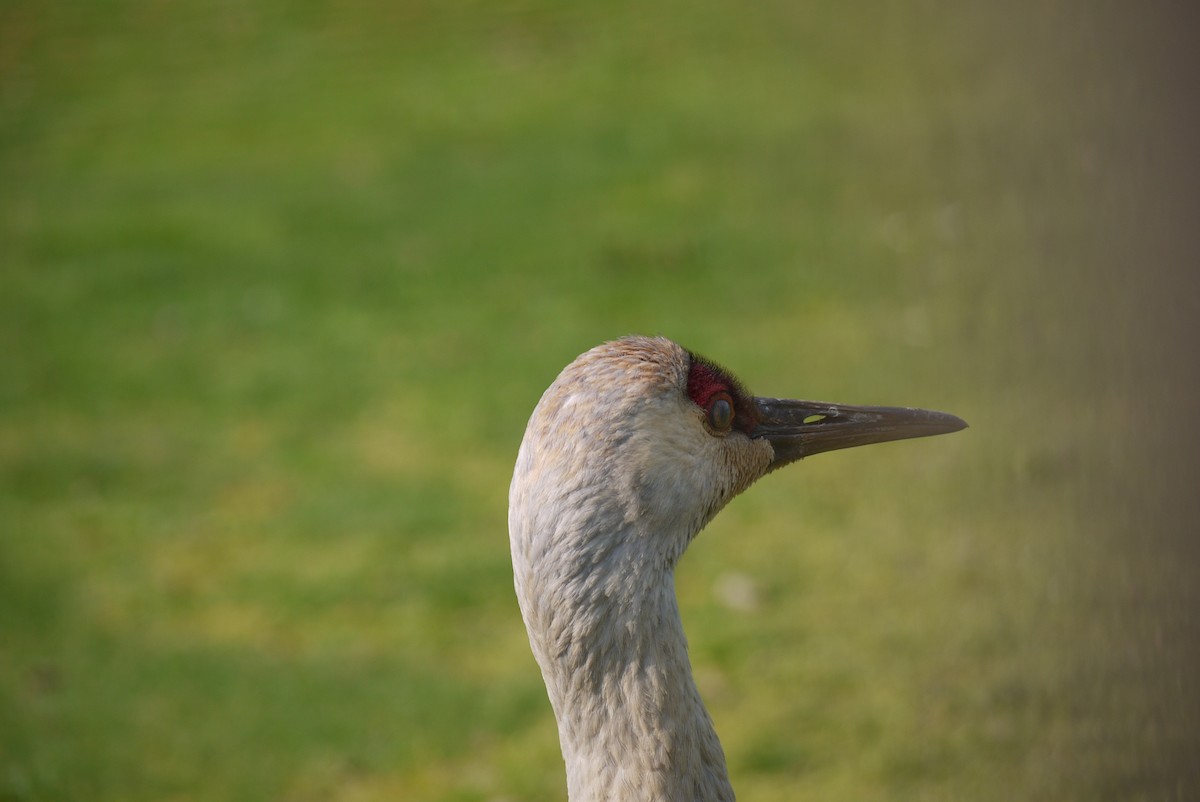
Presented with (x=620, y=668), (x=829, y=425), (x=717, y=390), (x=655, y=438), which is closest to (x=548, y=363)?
(x=829, y=425)

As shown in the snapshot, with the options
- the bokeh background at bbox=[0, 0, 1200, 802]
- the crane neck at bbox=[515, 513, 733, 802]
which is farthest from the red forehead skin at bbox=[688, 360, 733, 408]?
the bokeh background at bbox=[0, 0, 1200, 802]

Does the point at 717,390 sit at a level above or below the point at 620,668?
above

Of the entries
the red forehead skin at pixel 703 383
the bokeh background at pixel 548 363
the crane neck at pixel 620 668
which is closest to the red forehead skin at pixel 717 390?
the red forehead skin at pixel 703 383

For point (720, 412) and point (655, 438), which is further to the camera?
point (720, 412)

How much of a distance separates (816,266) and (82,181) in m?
5.26

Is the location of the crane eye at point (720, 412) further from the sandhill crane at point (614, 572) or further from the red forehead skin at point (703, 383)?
the sandhill crane at point (614, 572)

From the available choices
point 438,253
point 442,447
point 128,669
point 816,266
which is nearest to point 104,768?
point 128,669

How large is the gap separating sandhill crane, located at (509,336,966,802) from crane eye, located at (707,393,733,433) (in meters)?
0.14

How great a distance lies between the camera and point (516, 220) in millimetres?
8656

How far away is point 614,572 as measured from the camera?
2.68 metres

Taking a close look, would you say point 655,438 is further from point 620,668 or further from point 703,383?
point 620,668

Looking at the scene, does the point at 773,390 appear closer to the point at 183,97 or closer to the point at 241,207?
the point at 241,207

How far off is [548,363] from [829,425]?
4132mm

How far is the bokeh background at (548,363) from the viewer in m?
1.86
